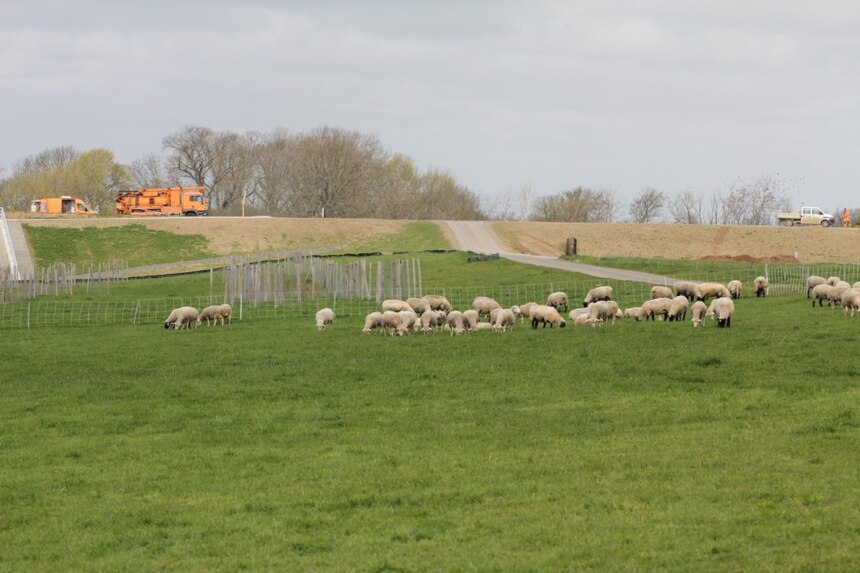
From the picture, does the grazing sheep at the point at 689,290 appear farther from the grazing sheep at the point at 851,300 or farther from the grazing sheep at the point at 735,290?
the grazing sheep at the point at 851,300

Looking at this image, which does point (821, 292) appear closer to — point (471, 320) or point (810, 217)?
point (471, 320)

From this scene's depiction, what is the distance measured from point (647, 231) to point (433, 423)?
7163 centimetres

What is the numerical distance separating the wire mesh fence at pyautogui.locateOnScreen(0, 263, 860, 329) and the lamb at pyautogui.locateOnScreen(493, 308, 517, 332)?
8.55 metres

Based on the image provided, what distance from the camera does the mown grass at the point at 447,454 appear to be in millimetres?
13156

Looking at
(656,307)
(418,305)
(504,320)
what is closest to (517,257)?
(418,305)

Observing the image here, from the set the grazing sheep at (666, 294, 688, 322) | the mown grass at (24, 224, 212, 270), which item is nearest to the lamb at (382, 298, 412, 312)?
the grazing sheep at (666, 294, 688, 322)

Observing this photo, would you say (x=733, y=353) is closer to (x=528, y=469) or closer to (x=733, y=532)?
(x=528, y=469)

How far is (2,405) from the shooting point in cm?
2441

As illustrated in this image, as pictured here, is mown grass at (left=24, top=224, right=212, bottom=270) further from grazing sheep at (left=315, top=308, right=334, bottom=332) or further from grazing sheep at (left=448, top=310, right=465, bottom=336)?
grazing sheep at (left=448, top=310, right=465, bottom=336)

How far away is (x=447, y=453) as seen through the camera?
720 inches

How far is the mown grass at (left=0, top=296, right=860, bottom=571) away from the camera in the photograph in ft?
43.2

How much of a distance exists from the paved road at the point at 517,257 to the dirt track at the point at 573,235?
62cm

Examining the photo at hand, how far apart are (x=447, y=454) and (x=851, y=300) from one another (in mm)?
19360

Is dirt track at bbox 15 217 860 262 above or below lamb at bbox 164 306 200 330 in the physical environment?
above
